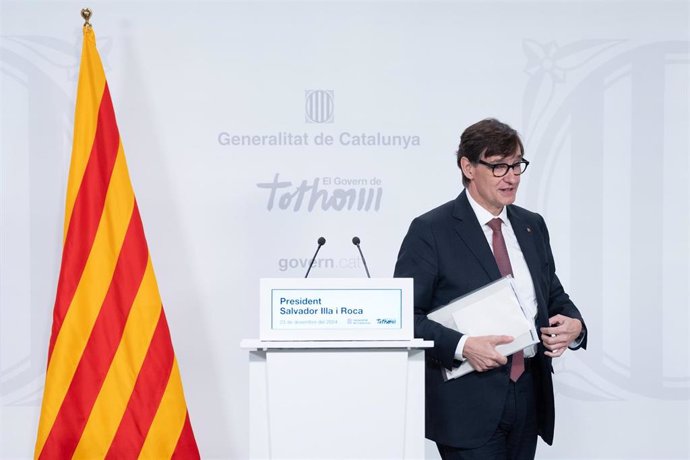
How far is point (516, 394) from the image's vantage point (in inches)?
96.5

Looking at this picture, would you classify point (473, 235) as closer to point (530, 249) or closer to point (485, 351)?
point (530, 249)

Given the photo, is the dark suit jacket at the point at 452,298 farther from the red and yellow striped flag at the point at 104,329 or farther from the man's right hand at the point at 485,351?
the red and yellow striped flag at the point at 104,329

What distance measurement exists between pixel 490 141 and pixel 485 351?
69 cm

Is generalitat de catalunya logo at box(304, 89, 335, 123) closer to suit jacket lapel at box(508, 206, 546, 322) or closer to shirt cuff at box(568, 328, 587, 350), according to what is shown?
suit jacket lapel at box(508, 206, 546, 322)

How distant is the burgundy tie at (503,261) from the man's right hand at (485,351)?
0.56 ft

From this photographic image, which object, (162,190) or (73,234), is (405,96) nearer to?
(162,190)

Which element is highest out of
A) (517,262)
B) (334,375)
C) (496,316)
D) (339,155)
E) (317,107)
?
(317,107)

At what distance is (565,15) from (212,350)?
2391 mm

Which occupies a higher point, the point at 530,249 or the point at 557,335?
the point at 530,249

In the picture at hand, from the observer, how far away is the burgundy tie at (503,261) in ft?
8.07

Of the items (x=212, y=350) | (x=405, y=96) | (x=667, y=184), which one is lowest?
(x=212, y=350)

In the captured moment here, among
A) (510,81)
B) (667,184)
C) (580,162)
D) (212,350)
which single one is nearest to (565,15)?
(510,81)

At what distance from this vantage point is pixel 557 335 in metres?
2.45

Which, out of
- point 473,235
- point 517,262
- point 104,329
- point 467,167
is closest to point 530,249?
point 517,262
